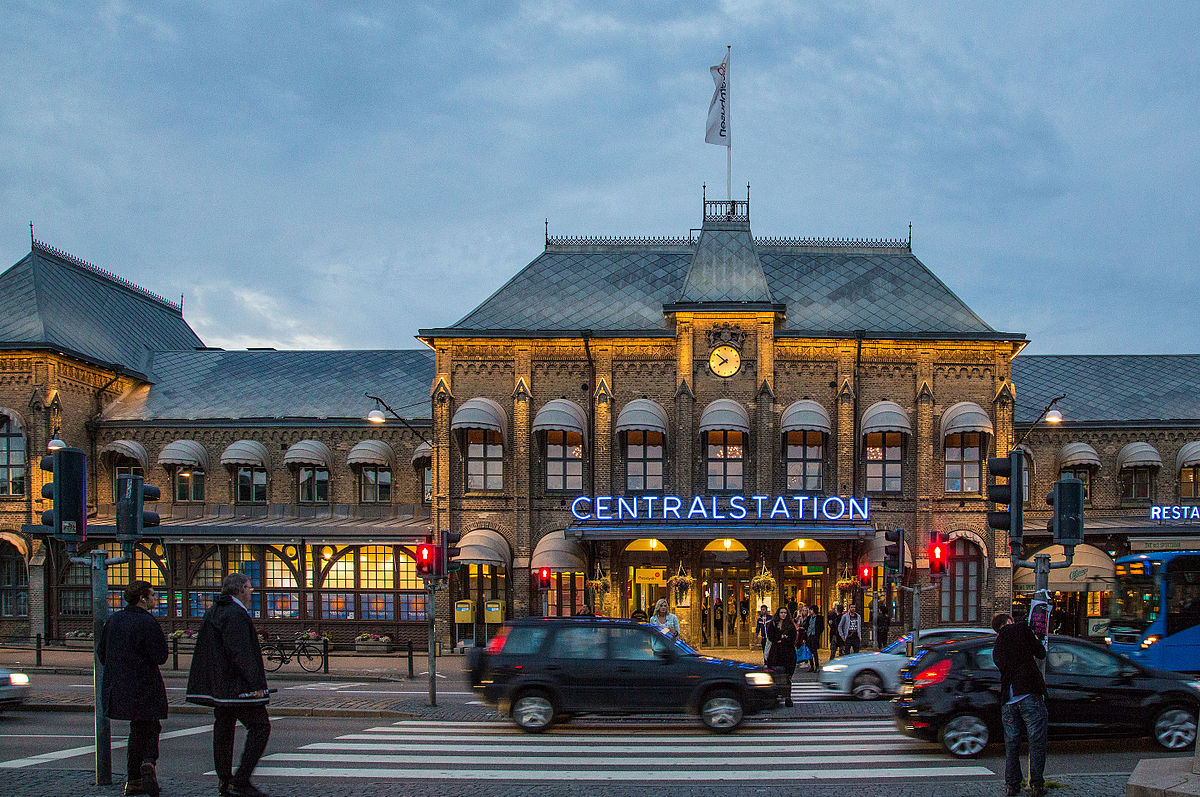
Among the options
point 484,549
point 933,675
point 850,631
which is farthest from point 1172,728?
point 484,549

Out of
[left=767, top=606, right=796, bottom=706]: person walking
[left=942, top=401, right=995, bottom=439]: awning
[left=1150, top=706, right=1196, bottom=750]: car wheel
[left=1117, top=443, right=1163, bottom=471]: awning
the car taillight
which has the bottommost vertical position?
[left=767, top=606, right=796, bottom=706]: person walking

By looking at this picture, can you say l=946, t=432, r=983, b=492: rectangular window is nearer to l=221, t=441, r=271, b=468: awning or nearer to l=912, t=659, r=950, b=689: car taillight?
l=912, t=659, r=950, b=689: car taillight

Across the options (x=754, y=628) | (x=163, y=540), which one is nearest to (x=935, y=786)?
(x=754, y=628)

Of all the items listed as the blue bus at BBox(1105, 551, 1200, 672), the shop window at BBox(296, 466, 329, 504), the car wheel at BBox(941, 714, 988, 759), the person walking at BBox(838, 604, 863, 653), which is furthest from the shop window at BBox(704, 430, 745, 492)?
the car wheel at BBox(941, 714, 988, 759)

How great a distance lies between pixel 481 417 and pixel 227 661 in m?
20.7

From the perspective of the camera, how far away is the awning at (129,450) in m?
33.8

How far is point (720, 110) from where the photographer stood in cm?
3362

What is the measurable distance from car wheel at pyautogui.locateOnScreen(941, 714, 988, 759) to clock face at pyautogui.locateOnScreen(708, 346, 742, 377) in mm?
18013

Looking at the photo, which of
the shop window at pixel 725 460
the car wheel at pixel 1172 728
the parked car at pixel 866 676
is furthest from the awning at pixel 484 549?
the car wheel at pixel 1172 728

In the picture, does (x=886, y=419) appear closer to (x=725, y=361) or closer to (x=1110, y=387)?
(x=725, y=361)

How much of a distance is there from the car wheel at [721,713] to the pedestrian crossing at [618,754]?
0.18m

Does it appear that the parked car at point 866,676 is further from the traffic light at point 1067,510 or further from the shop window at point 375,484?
the shop window at point 375,484

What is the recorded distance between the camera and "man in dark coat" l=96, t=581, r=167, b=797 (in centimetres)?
951

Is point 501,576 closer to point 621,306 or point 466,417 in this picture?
point 466,417
